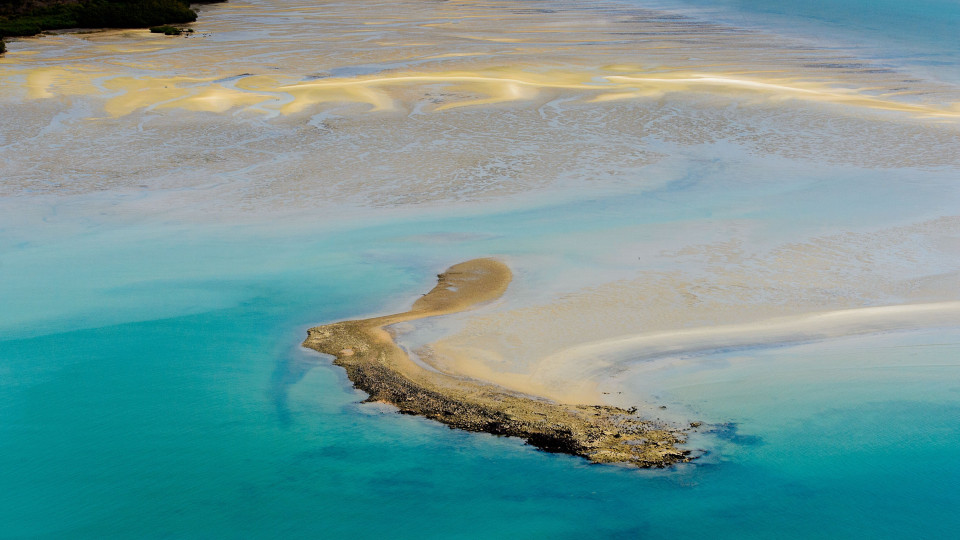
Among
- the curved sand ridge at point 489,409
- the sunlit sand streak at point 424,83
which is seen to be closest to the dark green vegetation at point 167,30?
the sunlit sand streak at point 424,83

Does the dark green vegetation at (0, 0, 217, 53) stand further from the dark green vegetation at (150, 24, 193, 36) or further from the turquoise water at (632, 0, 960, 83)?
the turquoise water at (632, 0, 960, 83)

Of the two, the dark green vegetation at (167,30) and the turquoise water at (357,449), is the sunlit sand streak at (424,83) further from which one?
the turquoise water at (357,449)

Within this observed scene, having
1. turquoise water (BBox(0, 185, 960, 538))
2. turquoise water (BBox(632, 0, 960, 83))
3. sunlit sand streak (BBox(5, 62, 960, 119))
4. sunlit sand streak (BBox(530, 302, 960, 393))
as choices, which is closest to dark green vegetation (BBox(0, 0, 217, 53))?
sunlit sand streak (BBox(5, 62, 960, 119))

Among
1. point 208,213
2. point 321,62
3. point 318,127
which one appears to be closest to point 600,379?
point 208,213

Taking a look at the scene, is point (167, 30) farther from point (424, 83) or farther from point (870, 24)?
point (870, 24)

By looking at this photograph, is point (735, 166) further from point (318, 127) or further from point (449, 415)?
point (449, 415)

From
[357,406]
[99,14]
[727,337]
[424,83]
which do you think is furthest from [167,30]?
[727,337]
